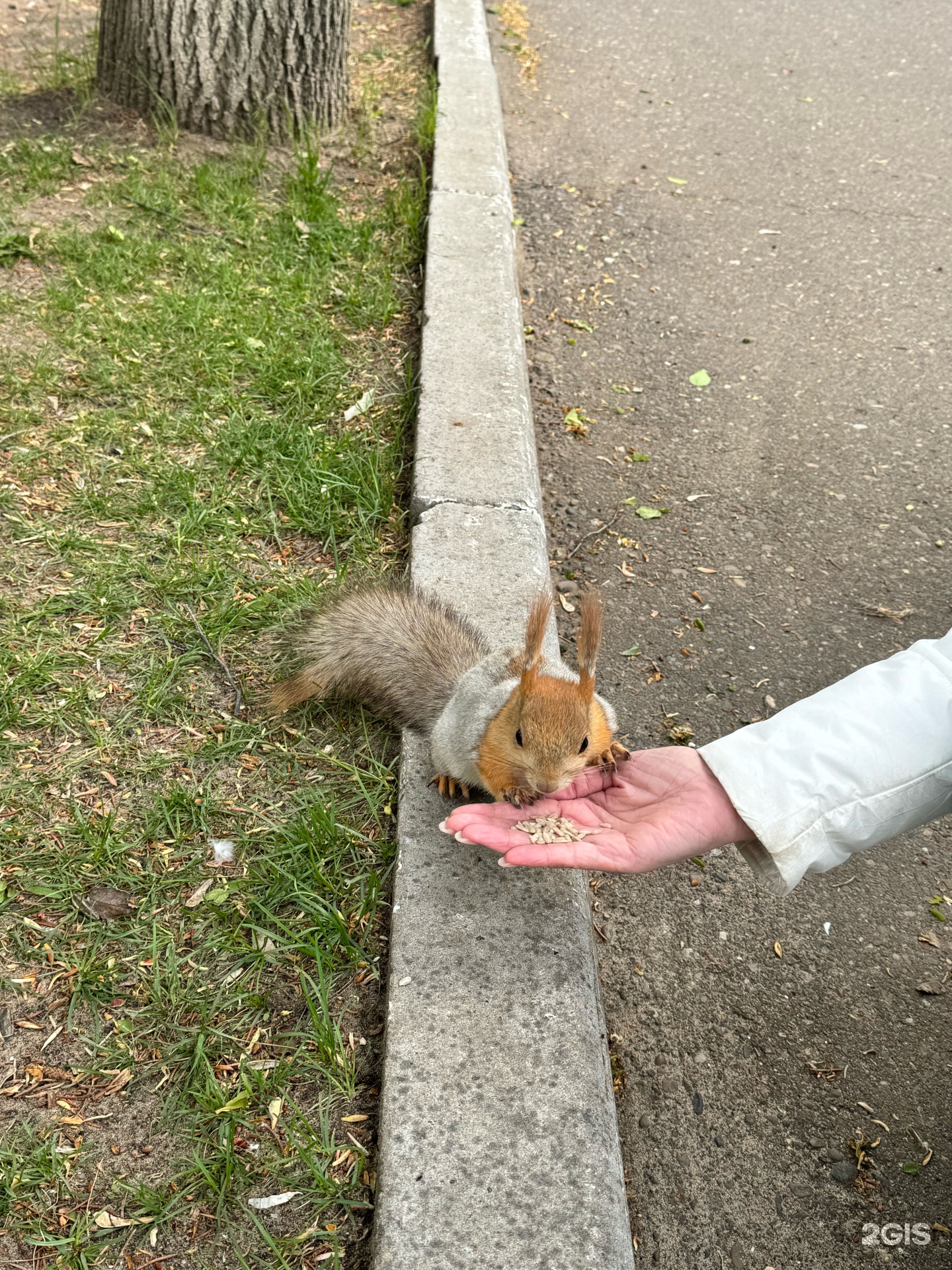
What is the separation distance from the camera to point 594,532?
2898mm

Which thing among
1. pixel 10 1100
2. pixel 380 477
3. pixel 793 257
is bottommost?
pixel 10 1100

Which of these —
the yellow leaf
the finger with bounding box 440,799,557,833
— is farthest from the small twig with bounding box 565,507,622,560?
the yellow leaf

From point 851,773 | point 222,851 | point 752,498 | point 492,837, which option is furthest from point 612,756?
point 752,498

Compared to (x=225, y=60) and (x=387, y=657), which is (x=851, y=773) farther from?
(x=225, y=60)

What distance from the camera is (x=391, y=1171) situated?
1.37m

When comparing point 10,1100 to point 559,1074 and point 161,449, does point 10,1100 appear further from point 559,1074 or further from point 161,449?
point 161,449

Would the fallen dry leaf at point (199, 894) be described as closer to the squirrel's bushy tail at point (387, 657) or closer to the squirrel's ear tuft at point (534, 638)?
the squirrel's bushy tail at point (387, 657)

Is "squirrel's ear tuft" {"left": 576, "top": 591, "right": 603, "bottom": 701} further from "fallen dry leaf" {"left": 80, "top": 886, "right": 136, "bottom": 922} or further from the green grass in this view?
"fallen dry leaf" {"left": 80, "top": 886, "right": 136, "bottom": 922}

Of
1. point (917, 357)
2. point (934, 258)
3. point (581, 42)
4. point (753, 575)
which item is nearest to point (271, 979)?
point (753, 575)

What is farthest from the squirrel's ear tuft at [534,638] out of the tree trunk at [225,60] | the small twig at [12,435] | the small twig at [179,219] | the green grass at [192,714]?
the tree trunk at [225,60]

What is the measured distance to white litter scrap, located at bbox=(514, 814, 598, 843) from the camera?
1637 millimetres

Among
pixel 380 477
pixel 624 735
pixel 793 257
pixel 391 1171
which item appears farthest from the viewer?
pixel 793 257

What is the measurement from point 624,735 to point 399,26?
15.8 ft

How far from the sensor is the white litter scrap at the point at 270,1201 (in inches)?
55.6
